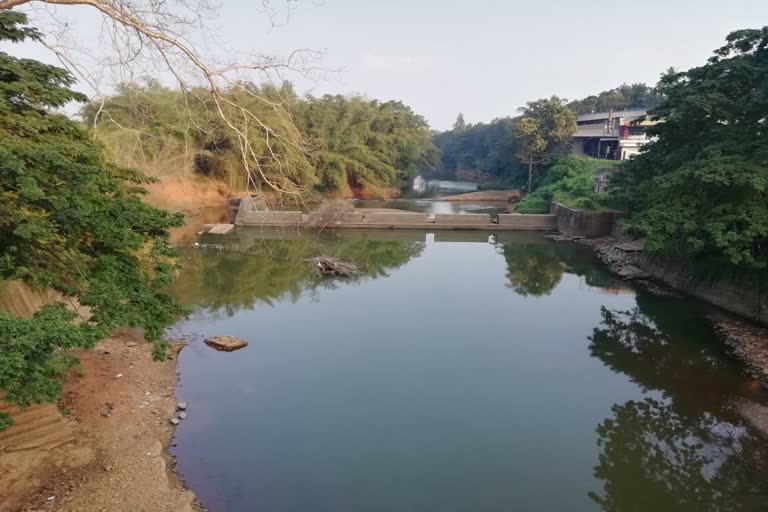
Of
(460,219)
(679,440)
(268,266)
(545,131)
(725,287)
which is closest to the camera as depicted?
(679,440)

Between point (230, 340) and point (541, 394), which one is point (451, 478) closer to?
point (541, 394)

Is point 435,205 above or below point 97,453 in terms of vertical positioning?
below

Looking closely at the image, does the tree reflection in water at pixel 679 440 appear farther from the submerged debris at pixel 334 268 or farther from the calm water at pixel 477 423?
the submerged debris at pixel 334 268

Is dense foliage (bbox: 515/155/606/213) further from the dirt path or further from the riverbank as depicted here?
the dirt path

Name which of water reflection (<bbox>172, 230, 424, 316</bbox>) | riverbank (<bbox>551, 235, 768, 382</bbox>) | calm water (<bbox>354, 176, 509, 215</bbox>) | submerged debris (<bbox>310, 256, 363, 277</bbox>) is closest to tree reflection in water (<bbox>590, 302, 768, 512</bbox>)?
riverbank (<bbox>551, 235, 768, 382</bbox>)

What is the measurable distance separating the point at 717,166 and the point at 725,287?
11.0 ft

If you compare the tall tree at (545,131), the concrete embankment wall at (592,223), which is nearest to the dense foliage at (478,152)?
the tall tree at (545,131)

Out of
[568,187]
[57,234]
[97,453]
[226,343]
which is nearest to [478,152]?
[568,187]

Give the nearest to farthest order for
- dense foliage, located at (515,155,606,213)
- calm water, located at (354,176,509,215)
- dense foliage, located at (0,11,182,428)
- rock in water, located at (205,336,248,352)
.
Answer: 1. dense foliage, located at (0,11,182,428)
2. rock in water, located at (205,336,248,352)
3. dense foliage, located at (515,155,606,213)
4. calm water, located at (354,176,509,215)

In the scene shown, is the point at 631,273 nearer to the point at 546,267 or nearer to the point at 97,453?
the point at 546,267

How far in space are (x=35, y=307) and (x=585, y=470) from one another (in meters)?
8.31

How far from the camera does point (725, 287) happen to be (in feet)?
38.0

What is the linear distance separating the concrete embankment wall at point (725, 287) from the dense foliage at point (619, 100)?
33.5 metres

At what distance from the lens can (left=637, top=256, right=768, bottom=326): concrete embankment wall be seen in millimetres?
10414
